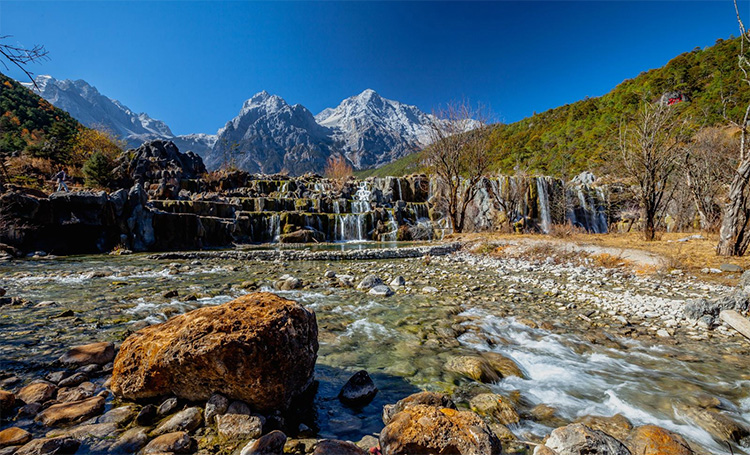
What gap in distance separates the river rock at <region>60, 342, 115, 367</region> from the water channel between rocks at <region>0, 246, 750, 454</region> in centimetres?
31

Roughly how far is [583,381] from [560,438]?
1.64 metres

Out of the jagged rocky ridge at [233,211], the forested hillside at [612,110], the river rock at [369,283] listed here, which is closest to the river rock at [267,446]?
the river rock at [369,283]

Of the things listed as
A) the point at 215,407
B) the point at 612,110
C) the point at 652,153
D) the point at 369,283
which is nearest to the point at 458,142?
the point at 652,153

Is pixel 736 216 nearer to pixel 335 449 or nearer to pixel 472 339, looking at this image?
pixel 472 339

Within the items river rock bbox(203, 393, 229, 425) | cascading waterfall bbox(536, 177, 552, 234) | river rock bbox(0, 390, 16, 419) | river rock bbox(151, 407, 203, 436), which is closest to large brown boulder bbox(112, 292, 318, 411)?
river rock bbox(203, 393, 229, 425)

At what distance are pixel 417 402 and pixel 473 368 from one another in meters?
1.05

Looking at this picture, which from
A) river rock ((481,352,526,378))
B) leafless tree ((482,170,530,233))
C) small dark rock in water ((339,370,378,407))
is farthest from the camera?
leafless tree ((482,170,530,233))

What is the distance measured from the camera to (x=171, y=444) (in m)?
1.86

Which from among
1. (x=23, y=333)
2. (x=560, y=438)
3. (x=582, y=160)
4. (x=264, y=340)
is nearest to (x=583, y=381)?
(x=560, y=438)

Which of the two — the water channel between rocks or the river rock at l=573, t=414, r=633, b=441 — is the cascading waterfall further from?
the river rock at l=573, t=414, r=633, b=441

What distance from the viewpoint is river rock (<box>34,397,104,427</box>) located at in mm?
2117

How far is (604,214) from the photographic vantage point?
3406 cm

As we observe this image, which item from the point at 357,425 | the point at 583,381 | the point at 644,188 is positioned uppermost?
the point at 644,188

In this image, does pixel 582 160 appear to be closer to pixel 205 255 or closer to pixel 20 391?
pixel 205 255
